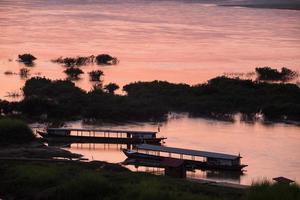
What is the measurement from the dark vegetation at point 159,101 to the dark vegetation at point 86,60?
8.20 metres

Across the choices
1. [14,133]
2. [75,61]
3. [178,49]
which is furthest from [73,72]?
[14,133]

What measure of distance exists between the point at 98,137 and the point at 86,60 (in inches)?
682

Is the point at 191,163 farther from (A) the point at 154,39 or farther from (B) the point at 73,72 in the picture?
(A) the point at 154,39

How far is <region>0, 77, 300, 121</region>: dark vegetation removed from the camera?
29.3 meters

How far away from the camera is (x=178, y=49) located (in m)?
50.5

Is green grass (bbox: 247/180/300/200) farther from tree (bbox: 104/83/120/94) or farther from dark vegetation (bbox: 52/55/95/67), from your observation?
dark vegetation (bbox: 52/55/95/67)

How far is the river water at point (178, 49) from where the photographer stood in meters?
25.8

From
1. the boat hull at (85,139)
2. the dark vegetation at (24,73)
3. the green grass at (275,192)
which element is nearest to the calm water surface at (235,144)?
the boat hull at (85,139)

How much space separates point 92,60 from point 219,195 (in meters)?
26.6

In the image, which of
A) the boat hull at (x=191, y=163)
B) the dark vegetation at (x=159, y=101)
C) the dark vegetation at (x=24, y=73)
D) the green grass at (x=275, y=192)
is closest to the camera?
the green grass at (x=275, y=192)

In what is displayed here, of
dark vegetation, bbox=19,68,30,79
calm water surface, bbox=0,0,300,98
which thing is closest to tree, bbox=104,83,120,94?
calm water surface, bbox=0,0,300,98

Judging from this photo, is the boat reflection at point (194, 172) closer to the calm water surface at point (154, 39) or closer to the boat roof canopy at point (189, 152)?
the boat roof canopy at point (189, 152)

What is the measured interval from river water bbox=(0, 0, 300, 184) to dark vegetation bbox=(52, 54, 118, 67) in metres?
0.59

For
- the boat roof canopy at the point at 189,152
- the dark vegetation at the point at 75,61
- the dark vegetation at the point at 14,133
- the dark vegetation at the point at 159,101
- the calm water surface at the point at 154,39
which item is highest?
the calm water surface at the point at 154,39
